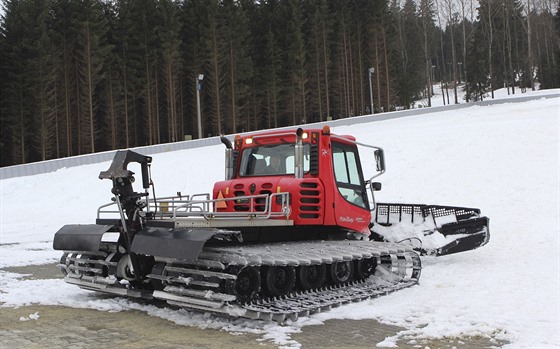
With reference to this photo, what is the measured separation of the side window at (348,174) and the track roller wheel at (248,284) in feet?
8.11

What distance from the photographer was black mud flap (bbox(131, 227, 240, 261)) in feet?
23.1

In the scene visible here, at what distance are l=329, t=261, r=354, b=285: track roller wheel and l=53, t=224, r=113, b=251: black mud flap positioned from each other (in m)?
3.36

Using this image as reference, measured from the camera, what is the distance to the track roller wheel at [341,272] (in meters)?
9.23

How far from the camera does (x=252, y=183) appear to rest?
9.31 m

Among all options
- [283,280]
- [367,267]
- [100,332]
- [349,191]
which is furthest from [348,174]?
[100,332]

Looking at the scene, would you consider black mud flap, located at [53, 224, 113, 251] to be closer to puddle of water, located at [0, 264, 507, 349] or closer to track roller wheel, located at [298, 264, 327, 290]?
puddle of water, located at [0, 264, 507, 349]

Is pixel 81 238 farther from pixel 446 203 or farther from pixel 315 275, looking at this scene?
pixel 446 203

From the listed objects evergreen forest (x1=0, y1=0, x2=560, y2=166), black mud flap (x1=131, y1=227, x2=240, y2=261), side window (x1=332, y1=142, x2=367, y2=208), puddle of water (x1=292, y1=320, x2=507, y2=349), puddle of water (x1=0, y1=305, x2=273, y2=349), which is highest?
A: evergreen forest (x1=0, y1=0, x2=560, y2=166)

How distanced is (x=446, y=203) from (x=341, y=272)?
9.94 meters

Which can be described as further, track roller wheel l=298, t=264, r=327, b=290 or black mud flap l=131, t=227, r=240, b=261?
track roller wheel l=298, t=264, r=327, b=290

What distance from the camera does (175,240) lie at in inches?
286

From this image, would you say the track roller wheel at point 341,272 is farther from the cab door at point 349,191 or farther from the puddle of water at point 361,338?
the puddle of water at point 361,338

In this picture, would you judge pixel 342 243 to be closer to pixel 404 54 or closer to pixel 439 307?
pixel 439 307

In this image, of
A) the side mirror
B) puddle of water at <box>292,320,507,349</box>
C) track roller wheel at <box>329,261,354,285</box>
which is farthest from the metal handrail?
the side mirror
